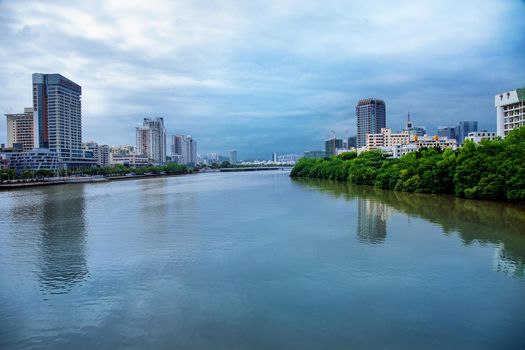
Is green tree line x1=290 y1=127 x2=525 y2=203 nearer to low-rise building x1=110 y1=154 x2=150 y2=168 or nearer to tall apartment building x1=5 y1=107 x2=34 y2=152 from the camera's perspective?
tall apartment building x1=5 y1=107 x2=34 y2=152

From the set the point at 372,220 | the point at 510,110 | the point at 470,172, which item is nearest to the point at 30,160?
the point at 372,220

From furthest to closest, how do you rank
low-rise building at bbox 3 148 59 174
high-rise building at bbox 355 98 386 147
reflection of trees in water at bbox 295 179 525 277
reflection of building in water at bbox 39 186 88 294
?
high-rise building at bbox 355 98 386 147, low-rise building at bbox 3 148 59 174, reflection of trees in water at bbox 295 179 525 277, reflection of building in water at bbox 39 186 88 294

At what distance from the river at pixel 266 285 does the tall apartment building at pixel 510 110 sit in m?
24.3

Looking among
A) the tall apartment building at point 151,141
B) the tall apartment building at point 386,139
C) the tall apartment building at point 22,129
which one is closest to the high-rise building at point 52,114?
the tall apartment building at point 22,129

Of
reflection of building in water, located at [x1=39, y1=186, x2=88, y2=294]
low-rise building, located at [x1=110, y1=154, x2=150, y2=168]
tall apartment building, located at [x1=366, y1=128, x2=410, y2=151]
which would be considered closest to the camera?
reflection of building in water, located at [x1=39, y1=186, x2=88, y2=294]

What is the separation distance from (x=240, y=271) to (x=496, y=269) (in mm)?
4238

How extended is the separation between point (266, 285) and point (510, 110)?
113 feet

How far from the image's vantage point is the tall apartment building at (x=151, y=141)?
289 feet

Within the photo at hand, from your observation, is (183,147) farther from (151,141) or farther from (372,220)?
(372,220)

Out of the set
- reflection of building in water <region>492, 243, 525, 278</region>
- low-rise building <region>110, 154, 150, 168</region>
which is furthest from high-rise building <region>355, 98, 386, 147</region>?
reflection of building in water <region>492, 243, 525, 278</region>

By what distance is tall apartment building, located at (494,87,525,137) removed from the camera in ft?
102

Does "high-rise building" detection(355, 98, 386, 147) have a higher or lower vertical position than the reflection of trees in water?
higher

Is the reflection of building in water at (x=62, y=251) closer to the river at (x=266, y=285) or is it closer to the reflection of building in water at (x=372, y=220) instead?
the river at (x=266, y=285)

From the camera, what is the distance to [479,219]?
37.9 feet
